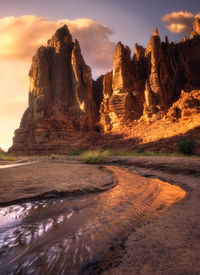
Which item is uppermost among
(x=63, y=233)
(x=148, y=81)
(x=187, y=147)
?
(x=148, y=81)

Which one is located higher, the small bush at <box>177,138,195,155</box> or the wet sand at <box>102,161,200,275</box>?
the small bush at <box>177,138,195,155</box>

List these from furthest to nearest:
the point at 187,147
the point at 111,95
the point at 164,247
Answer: the point at 111,95
the point at 187,147
the point at 164,247

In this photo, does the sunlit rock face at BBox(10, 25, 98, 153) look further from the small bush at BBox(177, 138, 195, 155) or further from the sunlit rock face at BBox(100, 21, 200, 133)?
the small bush at BBox(177, 138, 195, 155)

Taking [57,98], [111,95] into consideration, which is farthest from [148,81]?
[57,98]

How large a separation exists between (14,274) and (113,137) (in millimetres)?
28526

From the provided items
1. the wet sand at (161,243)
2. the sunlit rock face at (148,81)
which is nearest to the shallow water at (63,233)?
the wet sand at (161,243)

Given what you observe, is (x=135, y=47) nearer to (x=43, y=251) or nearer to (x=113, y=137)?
(x=113, y=137)

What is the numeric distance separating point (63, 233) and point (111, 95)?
114 feet

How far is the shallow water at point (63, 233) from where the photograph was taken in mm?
1099

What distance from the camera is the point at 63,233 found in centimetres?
155

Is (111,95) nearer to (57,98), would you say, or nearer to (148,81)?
(148,81)

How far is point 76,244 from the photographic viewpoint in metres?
1.33

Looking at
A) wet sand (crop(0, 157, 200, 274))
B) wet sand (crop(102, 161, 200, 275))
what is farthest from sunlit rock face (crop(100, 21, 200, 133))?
wet sand (crop(102, 161, 200, 275))

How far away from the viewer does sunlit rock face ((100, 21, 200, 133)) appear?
29.6 meters
